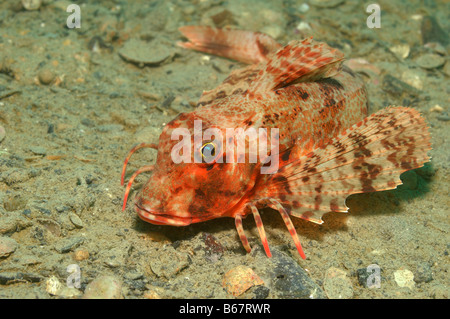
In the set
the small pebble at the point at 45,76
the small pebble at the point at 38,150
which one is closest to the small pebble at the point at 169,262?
the small pebble at the point at 38,150

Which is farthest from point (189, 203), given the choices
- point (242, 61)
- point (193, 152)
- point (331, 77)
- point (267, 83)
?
point (242, 61)

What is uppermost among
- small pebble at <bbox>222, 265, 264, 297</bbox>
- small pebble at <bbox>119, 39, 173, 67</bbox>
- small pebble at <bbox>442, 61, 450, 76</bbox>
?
small pebble at <bbox>119, 39, 173, 67</bbox>

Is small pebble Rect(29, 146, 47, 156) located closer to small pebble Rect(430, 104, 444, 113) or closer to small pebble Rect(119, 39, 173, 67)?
small pebble Rect(119, 39, 173, 67)

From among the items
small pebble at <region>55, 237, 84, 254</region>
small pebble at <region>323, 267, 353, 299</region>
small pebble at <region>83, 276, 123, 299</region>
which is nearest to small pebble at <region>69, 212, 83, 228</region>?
small pebble at <region>55, 237, 84, 254</region>

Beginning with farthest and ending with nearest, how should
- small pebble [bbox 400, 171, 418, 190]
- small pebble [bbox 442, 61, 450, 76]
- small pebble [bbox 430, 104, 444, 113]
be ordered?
1. small pebble [bbox 442, 61, 450, 76]
2. small pebble [bbox 430, 104, 444, 113]
3. small pebble [bbox 400, 171, 418, 190]

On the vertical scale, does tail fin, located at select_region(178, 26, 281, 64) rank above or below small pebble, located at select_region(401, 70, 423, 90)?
above

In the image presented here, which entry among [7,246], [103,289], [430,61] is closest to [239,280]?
[103,289]
